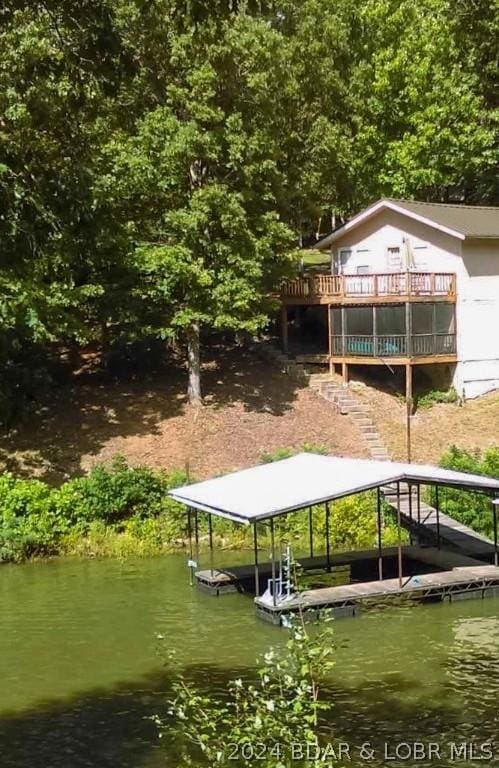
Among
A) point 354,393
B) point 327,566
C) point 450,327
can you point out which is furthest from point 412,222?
point 327,566

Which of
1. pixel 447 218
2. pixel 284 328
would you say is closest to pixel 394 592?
pixel 284 328

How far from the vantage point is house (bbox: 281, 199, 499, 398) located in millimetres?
33250

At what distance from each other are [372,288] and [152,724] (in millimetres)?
22408

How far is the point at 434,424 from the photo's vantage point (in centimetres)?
3234

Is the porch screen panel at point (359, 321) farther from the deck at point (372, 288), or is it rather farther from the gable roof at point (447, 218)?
the gable roof at point (447, 218)

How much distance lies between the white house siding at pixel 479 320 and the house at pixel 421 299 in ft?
0.11

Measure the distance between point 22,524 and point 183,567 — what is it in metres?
4.46

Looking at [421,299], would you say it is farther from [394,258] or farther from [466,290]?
[394,258]

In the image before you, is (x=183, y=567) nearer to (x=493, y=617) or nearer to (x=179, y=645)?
(x=179, y=645)

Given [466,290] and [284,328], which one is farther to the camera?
[284,328]

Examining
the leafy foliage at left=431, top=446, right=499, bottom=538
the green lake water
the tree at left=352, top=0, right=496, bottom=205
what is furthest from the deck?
the green lake water

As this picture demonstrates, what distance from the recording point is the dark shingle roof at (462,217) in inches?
1339

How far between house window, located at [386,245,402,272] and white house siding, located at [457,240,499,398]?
9.70ft

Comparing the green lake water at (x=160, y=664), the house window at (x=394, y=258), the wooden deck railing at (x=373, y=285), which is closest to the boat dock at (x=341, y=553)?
the green lake water at (x=160, y=664)
